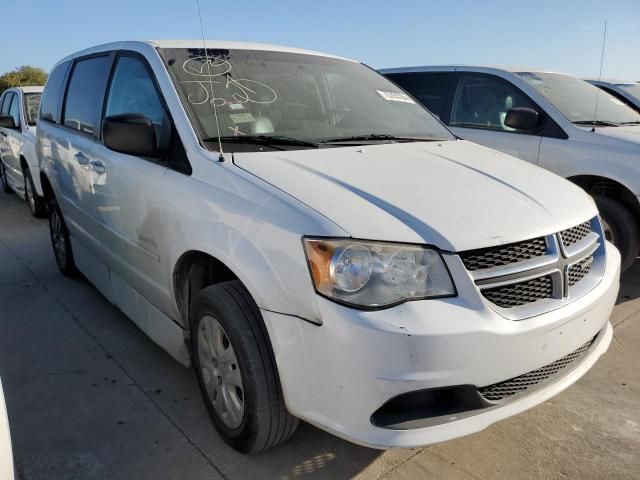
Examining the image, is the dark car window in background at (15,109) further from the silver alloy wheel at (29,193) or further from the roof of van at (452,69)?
the roof of van at (452,69)

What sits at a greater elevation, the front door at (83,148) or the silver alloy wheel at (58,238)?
the front door at (83,148)

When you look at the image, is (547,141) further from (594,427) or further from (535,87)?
(594,427)

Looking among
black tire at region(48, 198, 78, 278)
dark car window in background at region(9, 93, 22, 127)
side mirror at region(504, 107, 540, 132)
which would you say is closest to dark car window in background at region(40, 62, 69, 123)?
black tire at region(48, 198, 78, 278)

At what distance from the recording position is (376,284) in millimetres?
1802

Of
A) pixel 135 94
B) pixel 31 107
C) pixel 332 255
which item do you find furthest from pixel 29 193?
pixel 332 255

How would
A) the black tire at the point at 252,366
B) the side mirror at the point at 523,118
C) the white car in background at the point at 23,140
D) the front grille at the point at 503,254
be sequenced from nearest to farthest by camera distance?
the front grille at the point at 503,254 < the black tire at the point at 252,366 < the side mirror at the point at 523,118 < the white car in background at the point at 23,140

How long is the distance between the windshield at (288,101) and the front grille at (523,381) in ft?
4.40

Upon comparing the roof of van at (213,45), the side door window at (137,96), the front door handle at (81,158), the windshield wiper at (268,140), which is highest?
the roof of van at (213,45)

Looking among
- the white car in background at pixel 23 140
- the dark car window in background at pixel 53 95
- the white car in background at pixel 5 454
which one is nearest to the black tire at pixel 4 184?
the white car in background at pixel 23 140

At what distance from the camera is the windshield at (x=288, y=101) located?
259 cm

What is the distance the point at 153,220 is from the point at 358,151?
3.41ft

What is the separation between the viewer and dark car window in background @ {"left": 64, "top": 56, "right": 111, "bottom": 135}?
3.49 m

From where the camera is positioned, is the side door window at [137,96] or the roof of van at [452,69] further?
the roof of van at [452,69]

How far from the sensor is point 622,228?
416cm
